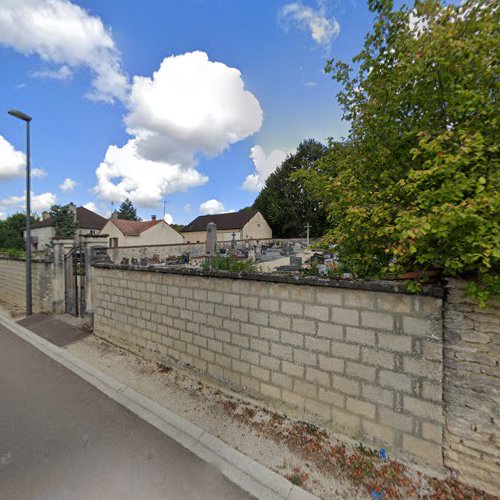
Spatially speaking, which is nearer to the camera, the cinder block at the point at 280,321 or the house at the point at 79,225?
the cinder block at the point at 280,321

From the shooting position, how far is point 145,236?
33.3m

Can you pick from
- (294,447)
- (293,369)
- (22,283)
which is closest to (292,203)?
(22,283)

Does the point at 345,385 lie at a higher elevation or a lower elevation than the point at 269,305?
lower

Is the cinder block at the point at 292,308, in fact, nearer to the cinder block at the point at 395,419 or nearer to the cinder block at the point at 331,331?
the cinder block at the point at 331,331

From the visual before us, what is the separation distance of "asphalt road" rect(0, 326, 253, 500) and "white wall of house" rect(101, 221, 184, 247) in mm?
29825

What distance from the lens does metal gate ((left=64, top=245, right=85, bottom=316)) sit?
8875 mm

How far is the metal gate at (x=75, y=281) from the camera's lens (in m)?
8.88

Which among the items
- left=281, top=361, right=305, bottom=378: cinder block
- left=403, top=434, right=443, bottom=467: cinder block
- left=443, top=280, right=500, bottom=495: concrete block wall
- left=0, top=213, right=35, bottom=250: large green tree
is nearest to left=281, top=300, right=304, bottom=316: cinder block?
left=281, top=361, right=305, bottom=378: cinder block

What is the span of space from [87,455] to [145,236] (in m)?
32.4

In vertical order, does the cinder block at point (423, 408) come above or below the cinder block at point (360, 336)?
below

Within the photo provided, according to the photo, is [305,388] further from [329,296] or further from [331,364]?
[329,296]

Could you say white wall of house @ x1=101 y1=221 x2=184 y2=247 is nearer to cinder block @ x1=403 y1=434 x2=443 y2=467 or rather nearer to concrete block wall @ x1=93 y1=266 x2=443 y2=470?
concrete block wall @ x1=93 y1=266 x2=443 y2=470

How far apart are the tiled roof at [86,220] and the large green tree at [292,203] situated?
2677 centimetres

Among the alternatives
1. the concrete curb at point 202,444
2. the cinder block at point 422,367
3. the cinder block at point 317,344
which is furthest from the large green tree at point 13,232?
the cinder block at point 422,367
